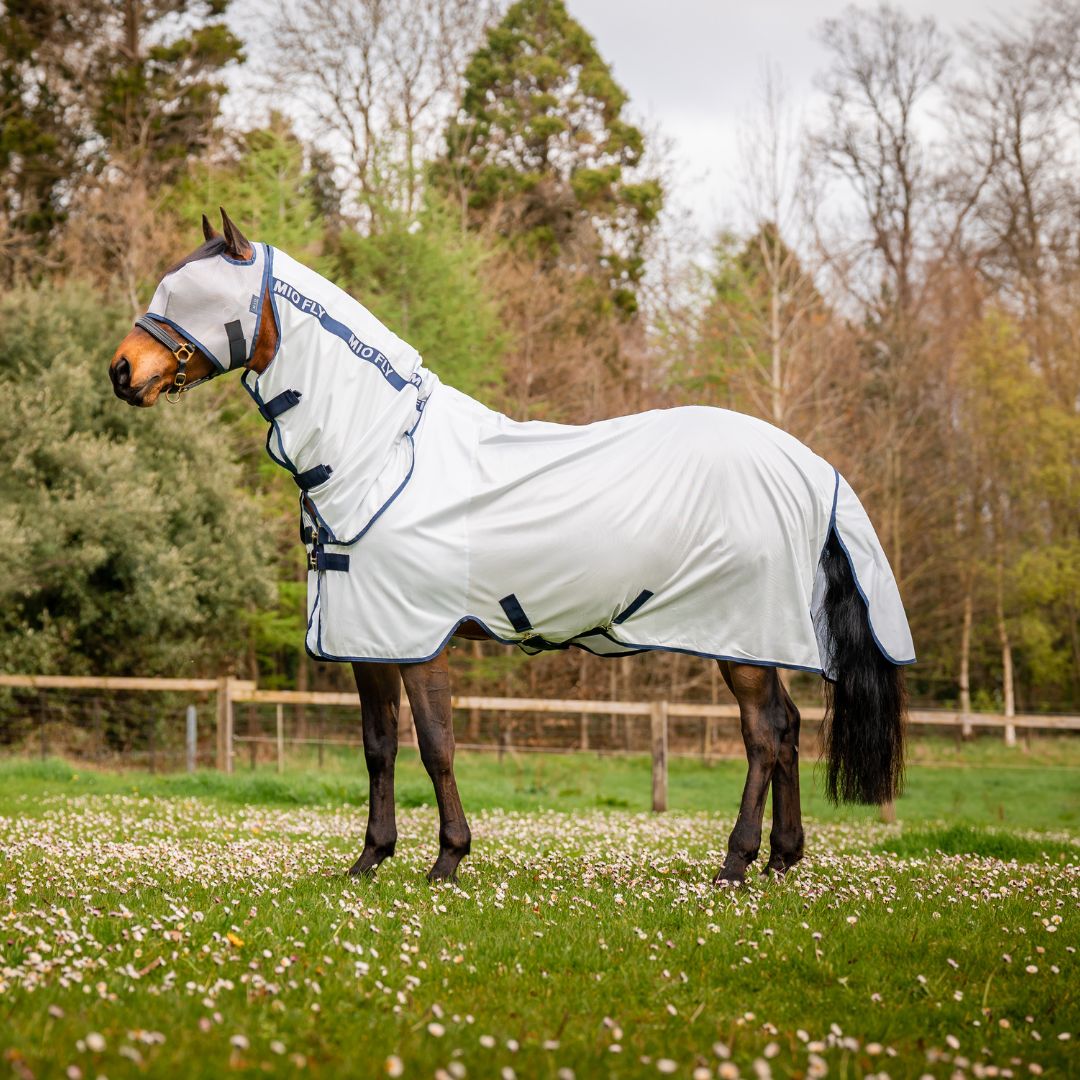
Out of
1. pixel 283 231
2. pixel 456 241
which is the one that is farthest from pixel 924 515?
pixel 283 231

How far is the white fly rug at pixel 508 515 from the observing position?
6.05 meters

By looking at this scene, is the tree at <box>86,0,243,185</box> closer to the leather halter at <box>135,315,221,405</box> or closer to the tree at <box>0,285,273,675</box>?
the tree at <box>0,285,273,675</box>

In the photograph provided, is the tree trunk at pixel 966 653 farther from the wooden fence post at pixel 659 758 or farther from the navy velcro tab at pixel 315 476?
the navy velcro tab at pixel 315 476

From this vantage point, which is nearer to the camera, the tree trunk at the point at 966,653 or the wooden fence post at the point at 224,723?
the wooden fence post at the point at 224,723

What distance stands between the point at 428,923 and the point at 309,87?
30.5 m

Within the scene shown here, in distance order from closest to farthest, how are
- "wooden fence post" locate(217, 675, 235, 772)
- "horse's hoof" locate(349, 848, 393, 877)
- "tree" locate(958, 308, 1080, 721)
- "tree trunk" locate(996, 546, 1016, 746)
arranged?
1. "horse's hoof" locate(349, 848, 393, 877)
2. "wooden fence post" locate(217, 675, 235, 772)
3. "tree" locate(958, 308, 1080, 721)
4. "tree trunk" locate(996, 546, 1016, 746)

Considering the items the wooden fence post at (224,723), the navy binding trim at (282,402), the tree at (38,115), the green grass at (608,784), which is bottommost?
the green grass at (608,784)

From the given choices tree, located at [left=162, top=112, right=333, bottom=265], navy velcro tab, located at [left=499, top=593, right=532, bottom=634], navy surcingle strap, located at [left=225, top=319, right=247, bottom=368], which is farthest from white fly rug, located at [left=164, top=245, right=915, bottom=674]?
tree, located at [left=162, top=112, right=333, bottom=265]

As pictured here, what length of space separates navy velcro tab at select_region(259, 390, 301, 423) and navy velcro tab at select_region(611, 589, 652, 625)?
2.09m

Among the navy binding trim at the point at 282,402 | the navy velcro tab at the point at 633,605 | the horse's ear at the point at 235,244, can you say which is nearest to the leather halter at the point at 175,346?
the navy binding trim at the point at 282,402

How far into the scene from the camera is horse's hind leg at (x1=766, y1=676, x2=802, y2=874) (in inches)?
265

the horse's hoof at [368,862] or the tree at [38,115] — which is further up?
the tree at [38,115]

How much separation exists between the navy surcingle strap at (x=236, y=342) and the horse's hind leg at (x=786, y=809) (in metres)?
3.68

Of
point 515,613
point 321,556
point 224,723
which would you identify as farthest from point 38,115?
point 515,613
